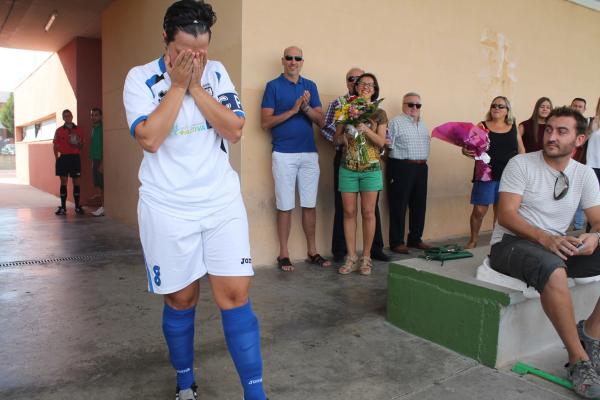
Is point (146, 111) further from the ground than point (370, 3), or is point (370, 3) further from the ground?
point (370, 3)

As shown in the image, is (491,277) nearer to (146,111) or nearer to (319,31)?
(146,111)

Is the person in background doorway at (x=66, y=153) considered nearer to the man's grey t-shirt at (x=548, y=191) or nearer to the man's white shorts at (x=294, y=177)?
the man's white shorts at (x=294, y=177)

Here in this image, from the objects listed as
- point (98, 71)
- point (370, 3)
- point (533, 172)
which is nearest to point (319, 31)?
point (370, 3)

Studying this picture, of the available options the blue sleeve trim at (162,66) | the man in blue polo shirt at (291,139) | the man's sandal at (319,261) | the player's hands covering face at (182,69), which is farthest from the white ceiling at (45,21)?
the player's hands covering face at (182,69)

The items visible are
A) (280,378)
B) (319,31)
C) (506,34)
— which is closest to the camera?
(280,378)

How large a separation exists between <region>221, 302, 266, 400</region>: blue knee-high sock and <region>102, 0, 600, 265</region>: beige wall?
9.30 feet

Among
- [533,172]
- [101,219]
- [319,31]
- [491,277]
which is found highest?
[319,31]

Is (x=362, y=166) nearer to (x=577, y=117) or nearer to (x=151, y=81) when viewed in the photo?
(x=577, y=117)

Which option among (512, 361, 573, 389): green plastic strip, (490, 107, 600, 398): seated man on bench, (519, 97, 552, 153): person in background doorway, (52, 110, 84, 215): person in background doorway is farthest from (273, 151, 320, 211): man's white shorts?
(52, 110, 84, 215): person in background doorway

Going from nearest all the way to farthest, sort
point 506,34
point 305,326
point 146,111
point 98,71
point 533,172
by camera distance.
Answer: point 146,111, point 533,172, point 305,326, point 506,34, point 98,71

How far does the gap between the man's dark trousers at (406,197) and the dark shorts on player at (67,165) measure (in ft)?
19.7

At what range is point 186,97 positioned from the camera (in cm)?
207

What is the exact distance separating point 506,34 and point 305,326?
5.66 m

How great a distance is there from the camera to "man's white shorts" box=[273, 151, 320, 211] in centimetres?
482
